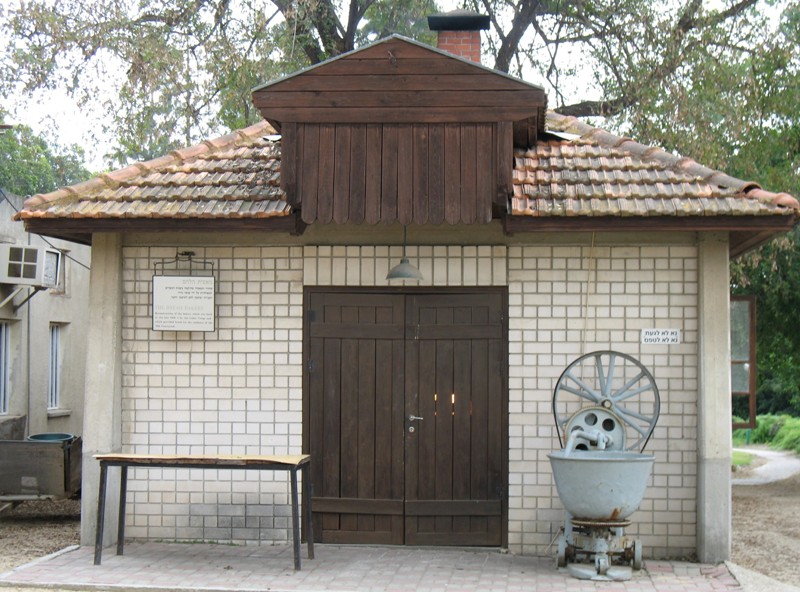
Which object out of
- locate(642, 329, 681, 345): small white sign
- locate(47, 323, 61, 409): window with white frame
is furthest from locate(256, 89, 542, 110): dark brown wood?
locate(47, 323, 61, 409): window with white frame

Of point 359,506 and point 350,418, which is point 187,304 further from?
point 359,506

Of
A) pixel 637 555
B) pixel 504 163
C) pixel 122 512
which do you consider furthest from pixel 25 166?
pixel 637 555

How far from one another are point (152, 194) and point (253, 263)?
3.67 ft

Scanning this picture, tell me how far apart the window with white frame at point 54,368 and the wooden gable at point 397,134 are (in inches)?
381

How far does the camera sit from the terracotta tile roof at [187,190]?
9641 millimetres

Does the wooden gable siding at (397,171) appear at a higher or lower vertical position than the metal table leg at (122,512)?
higher

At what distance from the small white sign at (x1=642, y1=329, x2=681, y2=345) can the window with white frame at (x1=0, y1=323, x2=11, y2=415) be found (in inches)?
386

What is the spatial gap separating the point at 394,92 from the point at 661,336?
127 inches

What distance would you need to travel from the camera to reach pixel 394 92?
9336 millimetres

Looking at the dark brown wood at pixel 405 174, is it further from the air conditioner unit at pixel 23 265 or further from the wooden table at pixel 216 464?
the air conditioner unit at pixel 23 265

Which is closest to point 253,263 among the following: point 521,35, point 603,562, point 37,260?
point 603,562

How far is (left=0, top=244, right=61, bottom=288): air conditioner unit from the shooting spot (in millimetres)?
14727

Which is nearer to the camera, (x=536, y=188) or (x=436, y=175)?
(x=436, y=175)

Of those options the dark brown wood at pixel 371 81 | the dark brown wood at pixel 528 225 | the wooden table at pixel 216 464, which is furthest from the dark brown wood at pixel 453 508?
the dark brown wood at pixel 371 81
